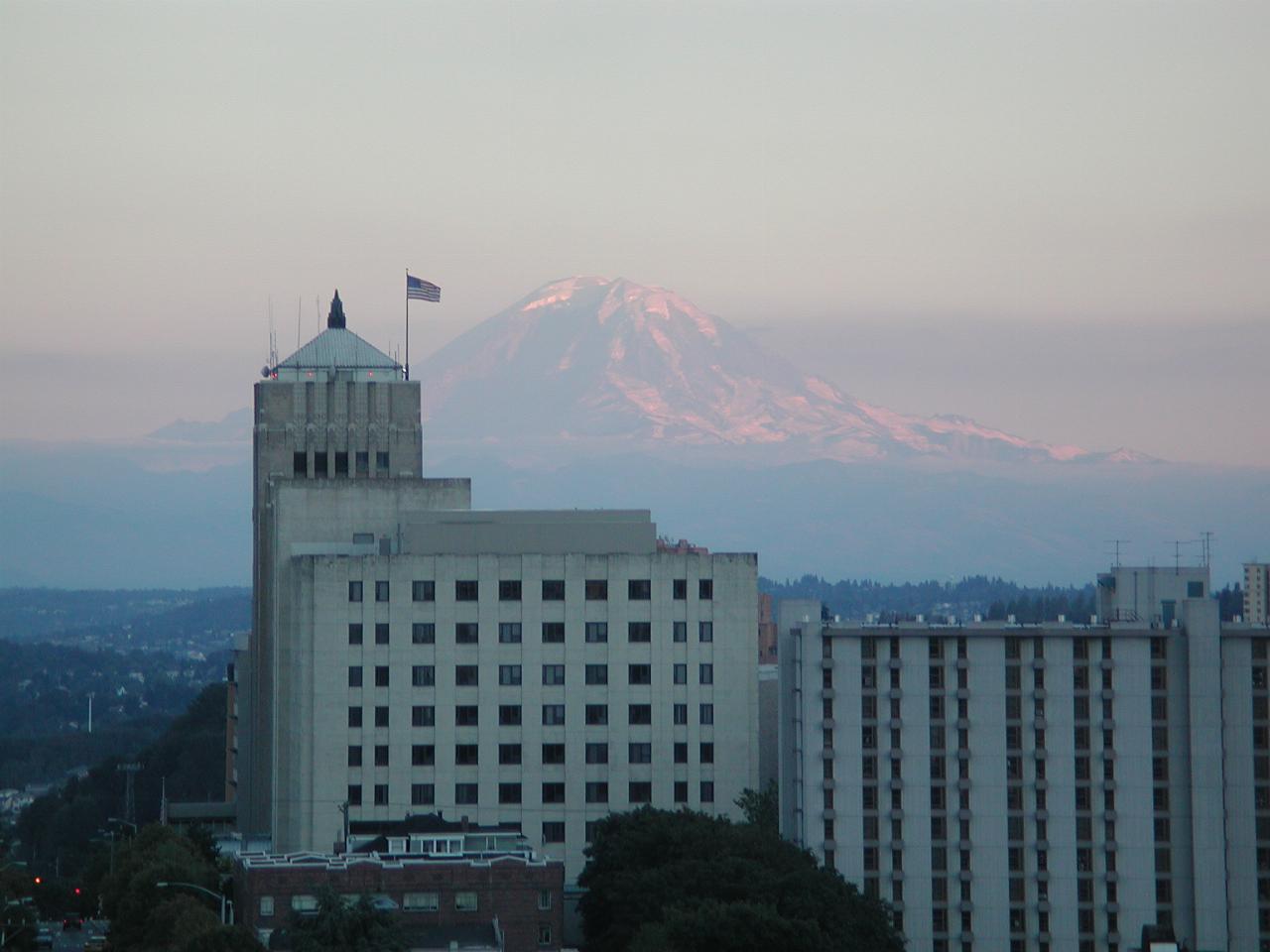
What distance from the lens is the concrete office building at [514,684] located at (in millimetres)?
137375

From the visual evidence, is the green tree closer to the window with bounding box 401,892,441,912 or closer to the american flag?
the window with bounding box 401,892,441,912

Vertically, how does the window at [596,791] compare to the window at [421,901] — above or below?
above

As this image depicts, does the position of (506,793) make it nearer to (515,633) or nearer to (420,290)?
(515,633)

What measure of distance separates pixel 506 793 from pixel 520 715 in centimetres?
486

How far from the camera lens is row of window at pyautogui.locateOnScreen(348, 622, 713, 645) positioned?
13850cm

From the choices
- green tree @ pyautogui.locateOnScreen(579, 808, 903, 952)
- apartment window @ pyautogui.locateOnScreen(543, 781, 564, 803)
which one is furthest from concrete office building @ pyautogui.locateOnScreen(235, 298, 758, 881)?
green tree @ pyautogui.locateOnScreen(579, 808, 903, 952)

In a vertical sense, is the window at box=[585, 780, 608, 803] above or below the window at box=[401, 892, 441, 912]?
above

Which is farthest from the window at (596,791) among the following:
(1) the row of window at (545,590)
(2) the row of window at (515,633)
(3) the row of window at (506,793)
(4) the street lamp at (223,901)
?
(4) the street lamp at (223,901)

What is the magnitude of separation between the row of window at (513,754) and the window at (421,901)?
23460 millimetres

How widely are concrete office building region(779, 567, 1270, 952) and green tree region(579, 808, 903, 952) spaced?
18.7 feet

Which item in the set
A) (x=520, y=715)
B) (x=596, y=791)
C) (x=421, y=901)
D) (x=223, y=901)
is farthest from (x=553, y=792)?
(x=223, y=901)

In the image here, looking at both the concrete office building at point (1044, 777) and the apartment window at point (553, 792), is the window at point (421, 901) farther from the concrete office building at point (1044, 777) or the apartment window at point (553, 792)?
the apartment window at point (553, 792)

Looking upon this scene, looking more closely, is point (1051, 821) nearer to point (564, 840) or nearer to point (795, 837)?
point (795, 837)

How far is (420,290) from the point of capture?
171875mm
